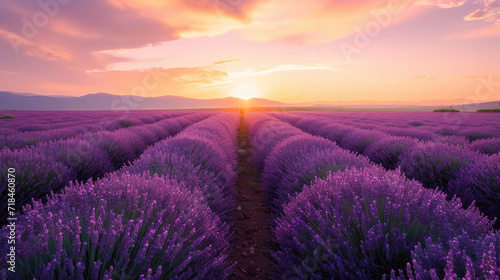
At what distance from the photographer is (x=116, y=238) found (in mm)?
1235

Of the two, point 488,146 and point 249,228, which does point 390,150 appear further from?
point 249,228

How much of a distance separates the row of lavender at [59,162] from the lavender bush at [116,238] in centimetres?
170

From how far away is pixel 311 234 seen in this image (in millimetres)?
1634

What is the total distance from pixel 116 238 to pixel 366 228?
140cm

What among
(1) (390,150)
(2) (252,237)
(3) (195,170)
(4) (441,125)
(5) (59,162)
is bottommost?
(2) (252,237)

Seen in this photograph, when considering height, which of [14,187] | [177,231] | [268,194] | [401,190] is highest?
[401,190]

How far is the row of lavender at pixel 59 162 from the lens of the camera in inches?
110

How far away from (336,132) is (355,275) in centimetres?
738

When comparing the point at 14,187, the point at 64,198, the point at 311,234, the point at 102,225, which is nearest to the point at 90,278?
the point at 102,225

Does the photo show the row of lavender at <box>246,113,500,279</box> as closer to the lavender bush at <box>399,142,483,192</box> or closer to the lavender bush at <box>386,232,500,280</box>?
the lavender bush at <box>386,232,500,280</box>

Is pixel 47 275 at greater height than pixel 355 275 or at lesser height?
greater

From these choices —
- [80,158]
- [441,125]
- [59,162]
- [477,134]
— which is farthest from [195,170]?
[441,125]

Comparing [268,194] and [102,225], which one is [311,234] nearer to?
[102,225]

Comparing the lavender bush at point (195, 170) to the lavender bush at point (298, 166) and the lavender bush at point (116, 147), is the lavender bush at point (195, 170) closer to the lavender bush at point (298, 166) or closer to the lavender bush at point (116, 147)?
the lavender bush at point (298, 166)
